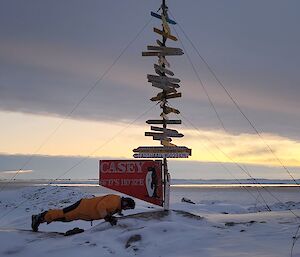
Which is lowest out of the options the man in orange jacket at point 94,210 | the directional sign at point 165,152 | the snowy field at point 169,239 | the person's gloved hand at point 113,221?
the snowy field at point 169,239

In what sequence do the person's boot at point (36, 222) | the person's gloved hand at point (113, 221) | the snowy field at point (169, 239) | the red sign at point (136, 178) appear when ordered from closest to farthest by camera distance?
1. the snowy field at point (169, 239)
2. the person's gloved hand at point (113, 221)
3. the person's boot at point (36, 222)
4. the red sign at point (136, 178)

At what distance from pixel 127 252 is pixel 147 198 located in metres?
4.57

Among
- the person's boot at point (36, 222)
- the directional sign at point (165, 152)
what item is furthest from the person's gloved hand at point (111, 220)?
the directional sign at point (165, 152)

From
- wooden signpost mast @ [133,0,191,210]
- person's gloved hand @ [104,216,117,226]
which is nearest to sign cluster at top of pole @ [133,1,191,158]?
wooden signpost mast @ [133,0,191,210]

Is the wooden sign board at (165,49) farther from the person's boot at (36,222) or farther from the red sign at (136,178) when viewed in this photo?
the person's boot at (36,222)

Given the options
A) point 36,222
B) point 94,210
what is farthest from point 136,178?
point 36,222

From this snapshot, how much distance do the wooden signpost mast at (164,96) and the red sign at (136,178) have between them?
30cm

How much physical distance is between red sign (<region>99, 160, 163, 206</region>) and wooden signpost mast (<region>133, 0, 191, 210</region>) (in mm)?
301

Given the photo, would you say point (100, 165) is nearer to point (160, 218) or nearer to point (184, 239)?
→ point (160, 218)

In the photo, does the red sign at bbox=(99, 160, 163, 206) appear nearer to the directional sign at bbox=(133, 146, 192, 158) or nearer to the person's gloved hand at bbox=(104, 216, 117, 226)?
the directional sign at bbox=(133, 146, 192, 158)

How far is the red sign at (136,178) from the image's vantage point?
47.4 ft

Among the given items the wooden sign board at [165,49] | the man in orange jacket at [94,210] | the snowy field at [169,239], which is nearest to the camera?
the snowy field at [169,239]

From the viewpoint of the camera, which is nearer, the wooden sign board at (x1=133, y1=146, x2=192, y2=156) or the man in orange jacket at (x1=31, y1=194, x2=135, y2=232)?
the man in orange jacket at (x1=31, y1=194, x2=135, y2=232)

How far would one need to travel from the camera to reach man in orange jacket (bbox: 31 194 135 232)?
12.5 meters
